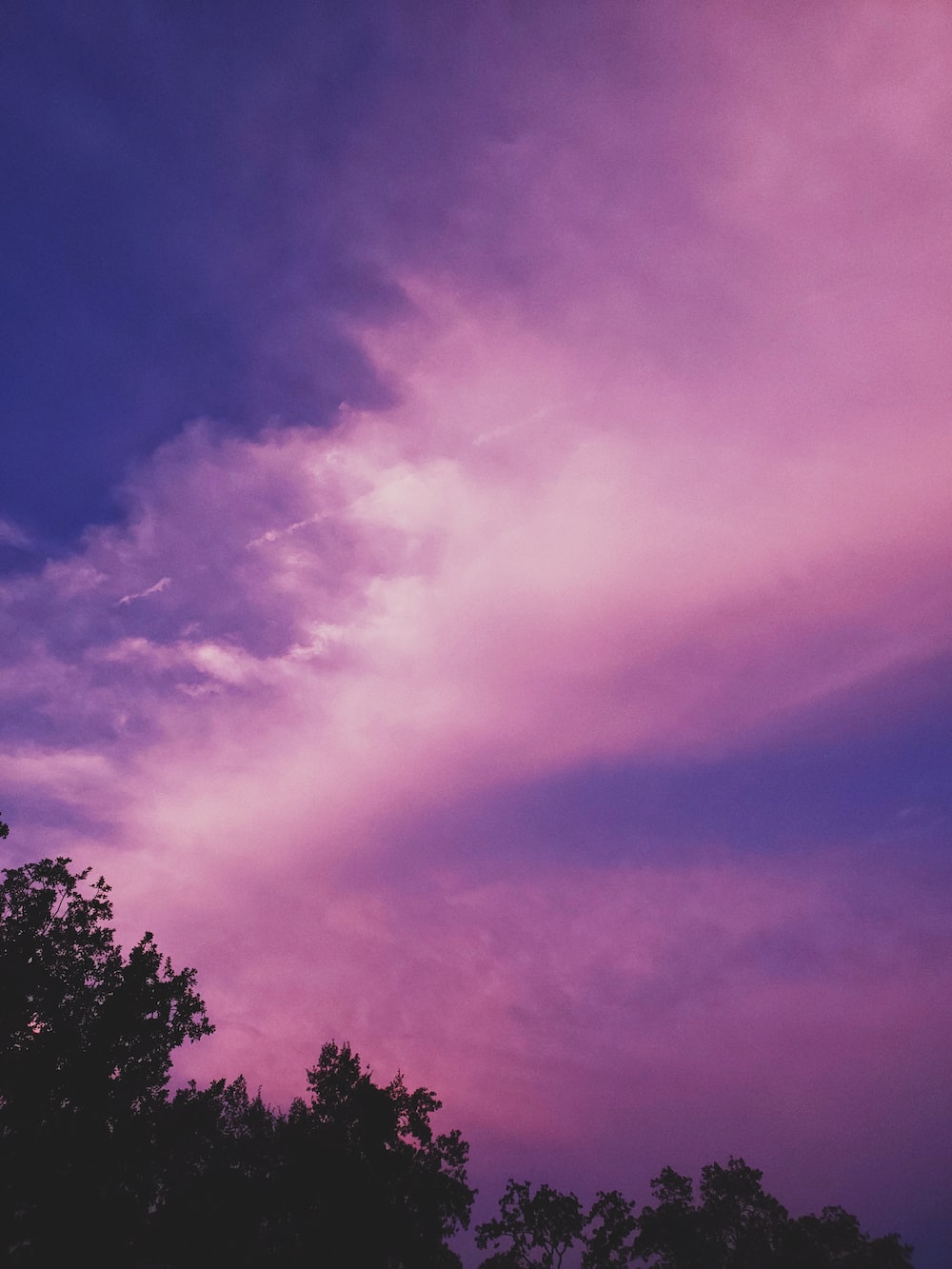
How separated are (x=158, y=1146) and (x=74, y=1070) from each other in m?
6.53

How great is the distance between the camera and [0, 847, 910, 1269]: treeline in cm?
3039

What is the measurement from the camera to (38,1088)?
1213 inches

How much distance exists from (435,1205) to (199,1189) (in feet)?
65.3

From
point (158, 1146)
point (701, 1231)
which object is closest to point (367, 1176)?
point (158, 1146)

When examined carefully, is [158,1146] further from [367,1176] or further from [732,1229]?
[732,1229]

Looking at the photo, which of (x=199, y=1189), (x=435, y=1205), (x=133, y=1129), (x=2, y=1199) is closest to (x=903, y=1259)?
(x=435, y=1205)

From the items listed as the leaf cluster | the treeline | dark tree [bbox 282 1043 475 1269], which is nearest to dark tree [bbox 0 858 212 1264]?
the treeline

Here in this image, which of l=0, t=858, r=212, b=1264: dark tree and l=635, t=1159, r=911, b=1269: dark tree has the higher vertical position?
l=0, t=858, r=212, b=1264: dark tree

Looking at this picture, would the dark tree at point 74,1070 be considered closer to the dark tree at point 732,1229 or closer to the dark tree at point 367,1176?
the dark tree at point 367,1176

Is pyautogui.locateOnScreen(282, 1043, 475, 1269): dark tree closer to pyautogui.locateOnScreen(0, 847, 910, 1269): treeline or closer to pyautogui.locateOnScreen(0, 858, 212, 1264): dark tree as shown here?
pyautogui.locateOnScreen(0, 847, 910, 1269): treeline

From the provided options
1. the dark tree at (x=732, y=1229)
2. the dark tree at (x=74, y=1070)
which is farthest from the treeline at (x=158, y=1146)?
the dark tree at (x=732, y=1229)

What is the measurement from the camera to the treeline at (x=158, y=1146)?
30.4 metres

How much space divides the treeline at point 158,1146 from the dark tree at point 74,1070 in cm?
5

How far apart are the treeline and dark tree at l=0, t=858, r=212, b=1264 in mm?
55
